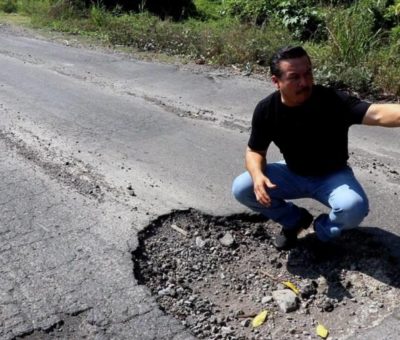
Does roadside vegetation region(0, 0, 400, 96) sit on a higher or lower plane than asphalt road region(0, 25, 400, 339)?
higher

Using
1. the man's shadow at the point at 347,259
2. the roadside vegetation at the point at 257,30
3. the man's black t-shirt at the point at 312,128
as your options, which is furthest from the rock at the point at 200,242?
the roadside vegetation at the point at 257,30

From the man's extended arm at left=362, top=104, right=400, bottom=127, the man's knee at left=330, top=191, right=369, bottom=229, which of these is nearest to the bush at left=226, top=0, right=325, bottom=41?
the man's extended arm at left=362, top=104, right=400, bottom=127

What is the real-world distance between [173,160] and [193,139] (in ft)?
1.97

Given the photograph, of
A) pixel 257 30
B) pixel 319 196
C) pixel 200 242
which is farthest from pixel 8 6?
pixel 319 196

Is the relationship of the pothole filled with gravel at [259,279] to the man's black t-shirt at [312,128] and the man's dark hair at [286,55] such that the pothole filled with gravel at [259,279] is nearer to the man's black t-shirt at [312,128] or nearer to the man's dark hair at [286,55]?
the man's black t-shirt at [312,128]

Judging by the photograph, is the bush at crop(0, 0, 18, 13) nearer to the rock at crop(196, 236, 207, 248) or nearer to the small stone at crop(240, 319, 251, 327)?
the rock at crop(196, 236, 207, 248)

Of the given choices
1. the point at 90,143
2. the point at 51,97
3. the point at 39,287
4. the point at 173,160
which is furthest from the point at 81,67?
the point at 39,287

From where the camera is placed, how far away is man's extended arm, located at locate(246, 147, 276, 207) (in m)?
3.30

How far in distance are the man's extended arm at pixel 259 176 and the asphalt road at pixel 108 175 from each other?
28.5 inches

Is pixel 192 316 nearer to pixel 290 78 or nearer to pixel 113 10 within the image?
pixel 290 78

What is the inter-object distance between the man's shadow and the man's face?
0.93m

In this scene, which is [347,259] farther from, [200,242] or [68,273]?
[68,273]

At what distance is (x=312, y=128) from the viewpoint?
11.1 feet

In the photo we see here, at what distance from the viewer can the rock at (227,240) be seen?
12.3 ft
